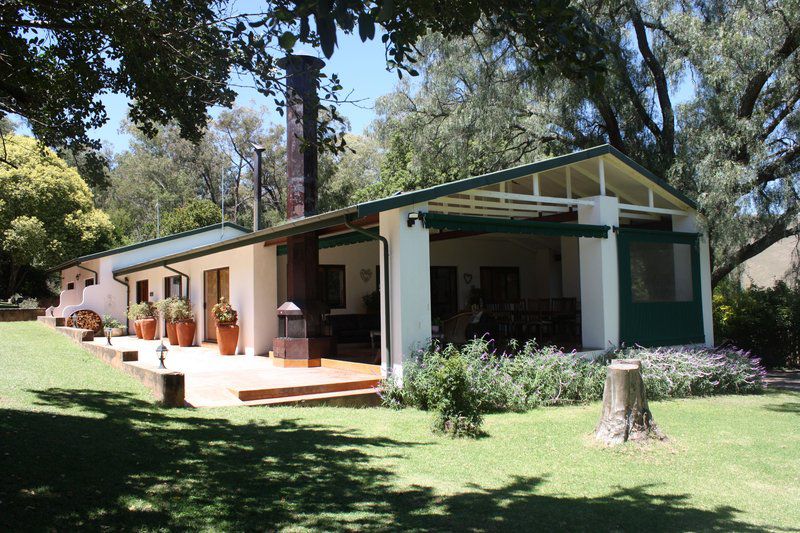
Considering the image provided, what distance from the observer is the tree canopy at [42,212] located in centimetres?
2636

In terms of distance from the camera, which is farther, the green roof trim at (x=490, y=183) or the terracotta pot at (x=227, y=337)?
the terracotta pot at (x=227, y=337)

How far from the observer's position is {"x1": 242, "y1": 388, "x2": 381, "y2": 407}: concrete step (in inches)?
346

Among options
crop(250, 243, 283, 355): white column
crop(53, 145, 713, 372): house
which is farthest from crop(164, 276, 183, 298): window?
crop(250, 243, 283, 355): white column

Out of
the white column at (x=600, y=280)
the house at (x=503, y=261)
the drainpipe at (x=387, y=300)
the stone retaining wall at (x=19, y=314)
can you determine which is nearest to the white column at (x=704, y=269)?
the house at (x=503, y=261)

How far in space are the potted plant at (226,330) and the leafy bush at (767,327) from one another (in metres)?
11.5

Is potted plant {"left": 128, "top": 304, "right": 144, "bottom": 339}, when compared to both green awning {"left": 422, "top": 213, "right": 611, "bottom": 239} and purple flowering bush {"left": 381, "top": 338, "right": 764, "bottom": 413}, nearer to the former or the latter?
purple flowering bush {"left": 381, "top": 338, "right": 764, "bottom": 413}

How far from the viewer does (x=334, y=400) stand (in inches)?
357

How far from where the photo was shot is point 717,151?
12.4 meters

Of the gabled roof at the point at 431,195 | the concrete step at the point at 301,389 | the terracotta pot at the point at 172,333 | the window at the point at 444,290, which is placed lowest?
the concrete step at the point at 301,389

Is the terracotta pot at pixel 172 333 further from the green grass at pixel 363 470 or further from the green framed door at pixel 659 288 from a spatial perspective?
the green framed door at pixel 659 288

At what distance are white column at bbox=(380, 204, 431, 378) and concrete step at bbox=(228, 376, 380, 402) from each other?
1.37 ft

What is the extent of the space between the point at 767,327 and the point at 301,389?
39.0 ft

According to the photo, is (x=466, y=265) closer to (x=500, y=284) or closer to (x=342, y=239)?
(x=500, y=284)

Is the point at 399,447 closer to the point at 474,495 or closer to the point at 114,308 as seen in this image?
the point at 474,495
